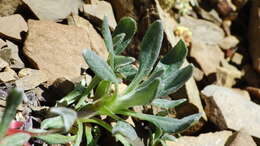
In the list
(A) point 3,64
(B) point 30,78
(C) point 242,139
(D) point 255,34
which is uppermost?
(A) point 3,64

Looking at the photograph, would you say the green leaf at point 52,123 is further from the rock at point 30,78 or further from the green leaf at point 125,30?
the green leaf at point 125,30

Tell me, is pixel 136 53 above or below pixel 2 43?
below

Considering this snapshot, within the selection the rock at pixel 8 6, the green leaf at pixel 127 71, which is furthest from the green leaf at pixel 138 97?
the rock at pixel 8 6

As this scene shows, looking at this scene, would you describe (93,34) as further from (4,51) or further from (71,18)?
(4,51)

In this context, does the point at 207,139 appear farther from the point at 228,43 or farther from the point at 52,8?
the point at 228,43

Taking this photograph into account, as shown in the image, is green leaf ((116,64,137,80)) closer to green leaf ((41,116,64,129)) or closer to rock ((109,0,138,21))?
green leaf ((41,116,64,129))

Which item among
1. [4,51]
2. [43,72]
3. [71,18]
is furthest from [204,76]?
[4,51]

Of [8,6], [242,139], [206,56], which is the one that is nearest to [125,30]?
[8,6]

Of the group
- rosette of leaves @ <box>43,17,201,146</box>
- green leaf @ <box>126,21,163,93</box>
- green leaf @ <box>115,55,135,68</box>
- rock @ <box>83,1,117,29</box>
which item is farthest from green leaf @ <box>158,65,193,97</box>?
rock @ <box>83,1,117,29</box>
